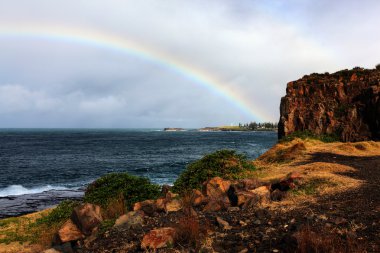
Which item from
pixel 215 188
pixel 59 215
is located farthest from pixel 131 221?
pixel 59 215

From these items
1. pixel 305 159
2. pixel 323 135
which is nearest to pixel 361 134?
pixel 323 135

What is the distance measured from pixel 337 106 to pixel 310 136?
9.28m

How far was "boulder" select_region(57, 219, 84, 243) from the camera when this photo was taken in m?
9.77

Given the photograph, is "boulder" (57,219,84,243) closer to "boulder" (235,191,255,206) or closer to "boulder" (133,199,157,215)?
"boulder" (133,199,157,215)

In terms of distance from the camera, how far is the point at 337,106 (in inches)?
1837

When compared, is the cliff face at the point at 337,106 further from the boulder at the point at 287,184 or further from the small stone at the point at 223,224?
the small stone at the point at 223,224

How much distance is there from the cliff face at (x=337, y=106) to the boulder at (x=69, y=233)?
39.4 metres

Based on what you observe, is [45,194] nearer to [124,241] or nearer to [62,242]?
[62,242]

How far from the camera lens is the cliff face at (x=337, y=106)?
4141cm

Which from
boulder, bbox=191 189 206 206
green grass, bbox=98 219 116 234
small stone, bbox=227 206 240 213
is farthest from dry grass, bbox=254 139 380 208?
green grass, bbox=98 219 116 234

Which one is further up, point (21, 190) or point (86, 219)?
point (86, 219)

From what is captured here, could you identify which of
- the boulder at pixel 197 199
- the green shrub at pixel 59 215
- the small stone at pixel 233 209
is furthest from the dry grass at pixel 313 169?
the green shrub at pixel 59 215

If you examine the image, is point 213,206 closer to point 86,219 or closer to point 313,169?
point 86,219

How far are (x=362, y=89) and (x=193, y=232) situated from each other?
47.6 m
